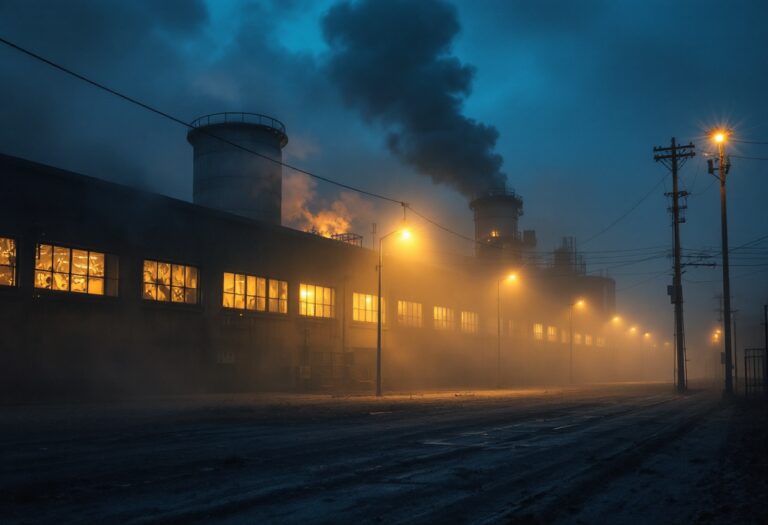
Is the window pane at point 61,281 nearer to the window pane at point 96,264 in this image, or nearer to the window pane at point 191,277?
the window pane at point 96,264

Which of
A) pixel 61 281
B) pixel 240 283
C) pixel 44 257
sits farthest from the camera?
pixel 240 283

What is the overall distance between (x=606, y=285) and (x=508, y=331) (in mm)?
44933

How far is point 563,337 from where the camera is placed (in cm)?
9281

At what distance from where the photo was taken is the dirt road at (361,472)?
24.0 ft

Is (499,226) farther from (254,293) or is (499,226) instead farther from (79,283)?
(79,283)

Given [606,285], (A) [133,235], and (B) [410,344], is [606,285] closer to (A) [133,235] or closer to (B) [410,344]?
(B) [410,344]

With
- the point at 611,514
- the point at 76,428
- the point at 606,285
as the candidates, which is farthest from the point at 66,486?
the point at 606,285

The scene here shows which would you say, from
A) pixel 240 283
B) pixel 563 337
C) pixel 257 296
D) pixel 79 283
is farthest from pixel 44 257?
pixel 563 337

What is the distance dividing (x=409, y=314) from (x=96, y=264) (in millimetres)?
30329

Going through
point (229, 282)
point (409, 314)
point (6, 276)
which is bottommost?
point (409, 314)

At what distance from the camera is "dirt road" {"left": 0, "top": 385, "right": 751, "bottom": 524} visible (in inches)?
288

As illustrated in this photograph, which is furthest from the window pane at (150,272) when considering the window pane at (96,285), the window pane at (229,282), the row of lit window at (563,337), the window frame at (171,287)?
the row of lit window at (563,337)

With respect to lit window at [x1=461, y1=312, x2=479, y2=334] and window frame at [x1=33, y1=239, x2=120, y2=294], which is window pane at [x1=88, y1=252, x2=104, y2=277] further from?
lit window at [x1=461, y1=312, x2=479, y2=334]

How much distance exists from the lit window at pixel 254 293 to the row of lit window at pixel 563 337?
46737mm
